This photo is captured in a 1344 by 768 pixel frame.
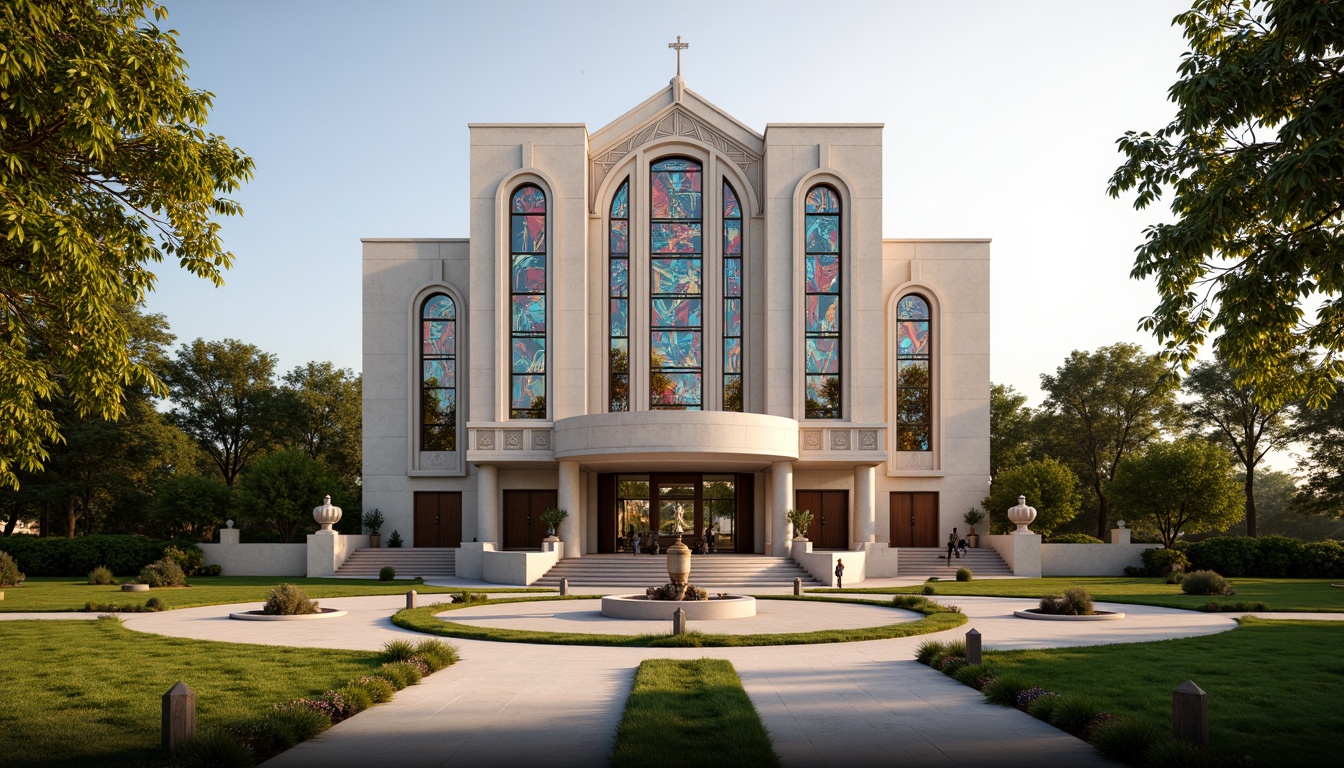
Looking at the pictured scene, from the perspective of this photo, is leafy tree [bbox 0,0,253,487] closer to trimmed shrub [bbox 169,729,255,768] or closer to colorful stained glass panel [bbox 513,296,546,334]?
trimmed shrub [bbox 169,729,255,768]

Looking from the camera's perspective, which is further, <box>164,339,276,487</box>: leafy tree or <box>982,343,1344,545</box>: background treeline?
<box>164,339,276,487</box>: leafy tree

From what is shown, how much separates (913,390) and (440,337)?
23076 mm

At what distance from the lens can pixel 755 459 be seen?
42500 millimetres

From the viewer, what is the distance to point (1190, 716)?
31.9 feet

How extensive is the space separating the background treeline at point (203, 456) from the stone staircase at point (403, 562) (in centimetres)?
475

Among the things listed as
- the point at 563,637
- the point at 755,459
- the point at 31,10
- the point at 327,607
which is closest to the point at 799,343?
the point at 755,459

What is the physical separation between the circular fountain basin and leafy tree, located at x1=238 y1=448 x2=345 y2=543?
27642 millimetres

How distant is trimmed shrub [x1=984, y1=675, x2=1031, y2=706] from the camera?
12.9 metres

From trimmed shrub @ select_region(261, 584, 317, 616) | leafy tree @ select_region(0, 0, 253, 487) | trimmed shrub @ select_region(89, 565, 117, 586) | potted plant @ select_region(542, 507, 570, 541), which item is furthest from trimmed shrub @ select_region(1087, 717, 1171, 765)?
trimmed shrub @ select_region(89, 565, 117, 586)

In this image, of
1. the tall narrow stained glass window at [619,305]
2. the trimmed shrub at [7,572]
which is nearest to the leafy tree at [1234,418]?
the tall narrow stained glass window at [619,305]

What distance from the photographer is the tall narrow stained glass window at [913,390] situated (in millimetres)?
49688

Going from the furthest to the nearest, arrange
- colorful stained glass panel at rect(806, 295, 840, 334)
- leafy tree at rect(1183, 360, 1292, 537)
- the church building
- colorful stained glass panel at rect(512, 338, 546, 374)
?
leafy tree at rect(1183, 360, 1292, 537) → colorful stained glass panel at rect(806, 295, 840, 334) → colorful stained glass panel at rect(512, 338, 546, 374) → the church building

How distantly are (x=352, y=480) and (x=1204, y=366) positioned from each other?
5630 centimetres

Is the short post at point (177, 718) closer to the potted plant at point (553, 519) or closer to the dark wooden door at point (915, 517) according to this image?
the potted plant at point (553, 519)
